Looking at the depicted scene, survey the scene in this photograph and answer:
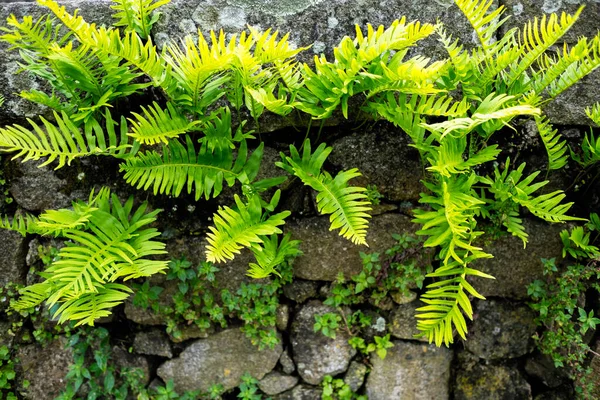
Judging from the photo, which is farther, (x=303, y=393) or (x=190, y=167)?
(x=303, y=393)

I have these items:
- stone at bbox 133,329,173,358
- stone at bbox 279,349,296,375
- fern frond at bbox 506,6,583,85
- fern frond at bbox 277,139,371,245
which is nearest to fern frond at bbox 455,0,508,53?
fern frond at bbox 506,6,583,85

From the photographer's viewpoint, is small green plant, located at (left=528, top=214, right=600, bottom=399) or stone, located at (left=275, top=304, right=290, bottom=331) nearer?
small green plant, located at (left=528, top=214, right=600, bottom=399)

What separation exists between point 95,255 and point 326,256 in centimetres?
107

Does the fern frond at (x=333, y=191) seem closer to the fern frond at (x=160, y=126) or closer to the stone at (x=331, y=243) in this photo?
the stone at (x=331, y=243)

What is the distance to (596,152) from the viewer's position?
2111mm

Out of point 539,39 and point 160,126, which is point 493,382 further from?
point 160,126

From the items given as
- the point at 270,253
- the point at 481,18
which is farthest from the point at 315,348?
the point at 481,18

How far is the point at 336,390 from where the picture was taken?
8.21 feet

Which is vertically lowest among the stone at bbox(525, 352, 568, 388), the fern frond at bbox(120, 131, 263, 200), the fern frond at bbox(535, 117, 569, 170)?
the stone at bbox(525, 352, 568, 388)

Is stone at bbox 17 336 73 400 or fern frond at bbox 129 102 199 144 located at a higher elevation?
fern frond at bbox 129 102 199 144

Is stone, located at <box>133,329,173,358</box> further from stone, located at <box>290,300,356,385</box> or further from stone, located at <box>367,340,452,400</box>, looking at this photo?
stone, located at <box>367,340,452,400</box>

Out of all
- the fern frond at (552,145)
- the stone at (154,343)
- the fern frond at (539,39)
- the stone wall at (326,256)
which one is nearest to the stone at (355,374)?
the stone wall at (326,256)

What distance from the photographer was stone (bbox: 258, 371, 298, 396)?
99.3 inches

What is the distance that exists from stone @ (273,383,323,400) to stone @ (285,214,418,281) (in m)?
0.62
